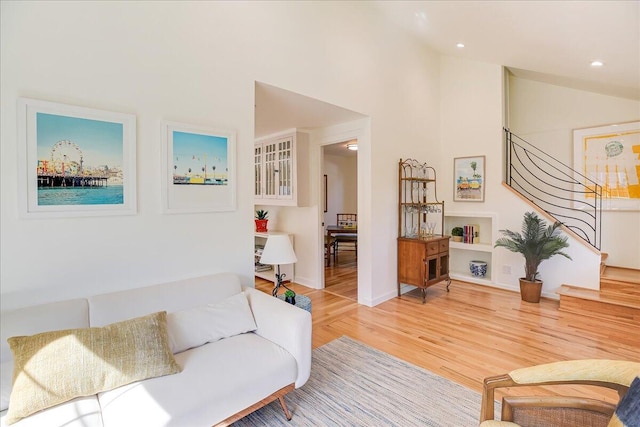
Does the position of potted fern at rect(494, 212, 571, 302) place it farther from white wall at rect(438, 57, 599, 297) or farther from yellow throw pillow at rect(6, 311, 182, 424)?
yellow throw pillow at rect(6, 311, 182, 424)

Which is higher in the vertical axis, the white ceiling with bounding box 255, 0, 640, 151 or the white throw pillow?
the white ceiling with bounding box 255, 0, 640, 151

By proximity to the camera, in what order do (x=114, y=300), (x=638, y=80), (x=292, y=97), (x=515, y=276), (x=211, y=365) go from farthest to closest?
(x=515, y=276), (x=638, y=80), (x=292, y=97), (x=114, y=300), (x=211, y=365)

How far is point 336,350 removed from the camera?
2.77 meters

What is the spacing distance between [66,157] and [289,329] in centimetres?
171

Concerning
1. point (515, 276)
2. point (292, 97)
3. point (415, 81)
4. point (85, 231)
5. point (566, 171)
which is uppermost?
point (415, 81)

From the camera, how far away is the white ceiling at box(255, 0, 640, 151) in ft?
8.88

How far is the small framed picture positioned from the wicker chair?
3918mm

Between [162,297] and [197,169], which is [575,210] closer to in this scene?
[197,169]

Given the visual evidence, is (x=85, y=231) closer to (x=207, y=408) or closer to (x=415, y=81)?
(x=207, y=408)

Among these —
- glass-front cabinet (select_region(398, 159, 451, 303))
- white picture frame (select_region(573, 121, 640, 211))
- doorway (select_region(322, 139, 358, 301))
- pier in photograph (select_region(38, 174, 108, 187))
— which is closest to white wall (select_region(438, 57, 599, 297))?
glass-front cabinet (select_region(398, 159, 451, 303))

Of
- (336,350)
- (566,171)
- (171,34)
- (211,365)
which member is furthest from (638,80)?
(211,365)

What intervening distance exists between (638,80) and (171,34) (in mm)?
4929

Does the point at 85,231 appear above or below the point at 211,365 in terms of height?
above

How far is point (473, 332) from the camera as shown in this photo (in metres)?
3.13
